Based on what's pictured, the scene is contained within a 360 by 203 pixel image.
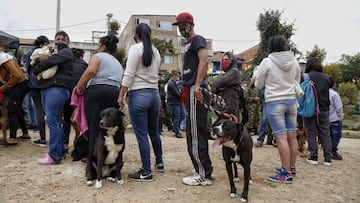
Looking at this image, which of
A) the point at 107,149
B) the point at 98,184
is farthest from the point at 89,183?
the point at 107,149

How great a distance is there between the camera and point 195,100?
4.08m

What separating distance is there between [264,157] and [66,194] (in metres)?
3.75

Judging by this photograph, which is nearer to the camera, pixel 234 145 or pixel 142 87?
pixel 234 145

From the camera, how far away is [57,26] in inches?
729

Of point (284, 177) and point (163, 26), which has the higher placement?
point (163, 26)

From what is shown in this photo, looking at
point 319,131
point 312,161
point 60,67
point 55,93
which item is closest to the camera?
point 55,93

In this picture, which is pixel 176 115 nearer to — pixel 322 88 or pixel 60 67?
pixel 322 88

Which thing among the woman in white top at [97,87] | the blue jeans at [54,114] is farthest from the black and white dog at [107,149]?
the blue jeans at [54,114]

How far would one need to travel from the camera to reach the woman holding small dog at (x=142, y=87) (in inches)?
160

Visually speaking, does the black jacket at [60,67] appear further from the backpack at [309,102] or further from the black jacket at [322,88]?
the black jacket at [322,88]

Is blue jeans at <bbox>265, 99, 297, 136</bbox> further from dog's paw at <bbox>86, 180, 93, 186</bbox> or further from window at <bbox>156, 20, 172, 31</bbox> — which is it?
window at <bbox>156, 20, 172, 31</bbox>

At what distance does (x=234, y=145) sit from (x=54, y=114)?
2.81m

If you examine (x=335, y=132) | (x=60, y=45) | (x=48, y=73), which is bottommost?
(x=335, y=132)

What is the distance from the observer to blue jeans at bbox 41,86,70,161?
190 inches
